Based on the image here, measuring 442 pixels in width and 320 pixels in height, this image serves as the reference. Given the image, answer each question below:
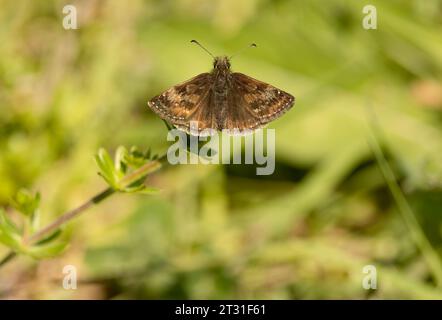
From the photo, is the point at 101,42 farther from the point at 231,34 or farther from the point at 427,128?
the point at 427,128

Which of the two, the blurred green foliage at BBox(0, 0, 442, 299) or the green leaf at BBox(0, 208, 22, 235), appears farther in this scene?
the blurred green foliage at BBox(0, 0, 442, 299)

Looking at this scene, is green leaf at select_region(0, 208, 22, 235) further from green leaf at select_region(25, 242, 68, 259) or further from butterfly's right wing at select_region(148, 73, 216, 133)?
butterfly's right wing at select_region(148, 73, 216, 133)

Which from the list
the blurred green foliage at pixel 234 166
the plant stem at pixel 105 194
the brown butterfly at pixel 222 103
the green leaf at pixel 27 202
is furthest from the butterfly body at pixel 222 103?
the blurred green foliage at pixel 234 166

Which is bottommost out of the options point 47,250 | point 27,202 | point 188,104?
point 47,250

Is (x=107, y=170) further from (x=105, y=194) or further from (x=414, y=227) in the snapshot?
(x=414, y=227)

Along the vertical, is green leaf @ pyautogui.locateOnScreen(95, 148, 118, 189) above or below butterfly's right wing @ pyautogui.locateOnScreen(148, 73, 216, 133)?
below

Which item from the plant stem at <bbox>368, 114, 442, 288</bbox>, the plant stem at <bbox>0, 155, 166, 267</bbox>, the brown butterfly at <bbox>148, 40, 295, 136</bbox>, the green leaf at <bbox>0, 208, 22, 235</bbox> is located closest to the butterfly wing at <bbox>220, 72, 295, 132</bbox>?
the brown butterfly at <bbox>148, 40, 295, 136</bbox>

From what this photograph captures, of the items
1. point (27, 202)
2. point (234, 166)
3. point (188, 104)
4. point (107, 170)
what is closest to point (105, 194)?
point (107, 170)
